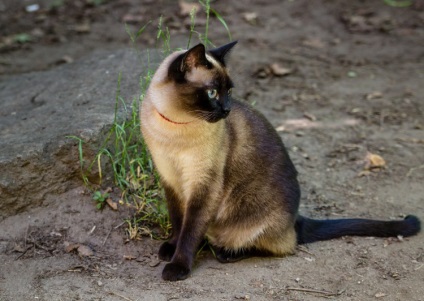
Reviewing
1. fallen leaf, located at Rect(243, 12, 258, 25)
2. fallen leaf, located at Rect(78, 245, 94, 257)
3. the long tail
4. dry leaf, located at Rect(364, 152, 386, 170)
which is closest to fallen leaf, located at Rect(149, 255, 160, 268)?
fallen leaf, located at Rect(78, 245, 94, 257)

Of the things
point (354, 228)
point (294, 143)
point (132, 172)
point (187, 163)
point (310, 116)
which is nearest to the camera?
point (187, 163)

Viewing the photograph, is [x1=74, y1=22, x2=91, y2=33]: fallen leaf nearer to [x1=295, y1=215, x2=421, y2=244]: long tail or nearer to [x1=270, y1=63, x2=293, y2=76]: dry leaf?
[x1=270, y1=63, x2=293, y2=76]: dry leaf

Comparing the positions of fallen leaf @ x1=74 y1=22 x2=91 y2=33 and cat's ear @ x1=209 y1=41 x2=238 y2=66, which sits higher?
cat's ear @ x1=209 y1=41 x2=238 y2=66

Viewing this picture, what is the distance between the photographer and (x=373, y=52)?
676 cm

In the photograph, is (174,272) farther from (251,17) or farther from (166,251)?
(251,17)

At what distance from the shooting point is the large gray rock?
11.5 ft

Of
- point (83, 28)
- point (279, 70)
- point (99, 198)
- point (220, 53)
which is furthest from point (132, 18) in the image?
point (220, 53)

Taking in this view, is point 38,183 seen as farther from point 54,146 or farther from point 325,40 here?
point 325,40

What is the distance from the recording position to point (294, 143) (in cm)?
494

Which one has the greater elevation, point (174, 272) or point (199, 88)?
point (199, 88)

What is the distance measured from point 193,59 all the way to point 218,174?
0.64 metres

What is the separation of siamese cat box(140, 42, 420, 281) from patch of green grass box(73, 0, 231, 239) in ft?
0.80

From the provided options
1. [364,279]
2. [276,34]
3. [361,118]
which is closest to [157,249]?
[364,279]

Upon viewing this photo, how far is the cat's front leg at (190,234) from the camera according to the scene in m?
3.21
